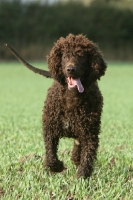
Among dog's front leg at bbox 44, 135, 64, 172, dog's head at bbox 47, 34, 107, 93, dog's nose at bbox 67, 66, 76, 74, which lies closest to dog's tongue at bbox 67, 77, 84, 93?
dog's head at bbox 47, 34, 107, 93

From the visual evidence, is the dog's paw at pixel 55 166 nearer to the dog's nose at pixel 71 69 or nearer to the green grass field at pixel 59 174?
the green grass field at pixel 59 174

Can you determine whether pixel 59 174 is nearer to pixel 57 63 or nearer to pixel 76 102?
pixel 76 102

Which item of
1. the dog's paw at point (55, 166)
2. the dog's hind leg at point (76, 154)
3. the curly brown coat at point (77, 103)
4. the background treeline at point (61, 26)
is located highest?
the background treeline at point (61, 26)

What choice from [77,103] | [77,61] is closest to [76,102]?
[77,103]

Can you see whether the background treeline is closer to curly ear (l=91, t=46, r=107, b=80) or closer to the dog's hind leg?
the dog's hind leg

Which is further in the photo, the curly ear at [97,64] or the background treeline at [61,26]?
the background treeline at [61,26]

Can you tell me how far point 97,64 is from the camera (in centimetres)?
588

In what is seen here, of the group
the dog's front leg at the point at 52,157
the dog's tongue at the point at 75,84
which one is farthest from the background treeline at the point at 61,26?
the dog's tongue at the point at 75,84

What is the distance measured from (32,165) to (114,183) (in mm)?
1130

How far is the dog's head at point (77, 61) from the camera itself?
579 centimetres

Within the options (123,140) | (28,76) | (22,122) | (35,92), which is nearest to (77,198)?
(123,140)

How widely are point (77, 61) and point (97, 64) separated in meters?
0.24

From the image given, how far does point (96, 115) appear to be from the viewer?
6055 mm

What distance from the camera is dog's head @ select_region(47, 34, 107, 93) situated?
5.79 m
